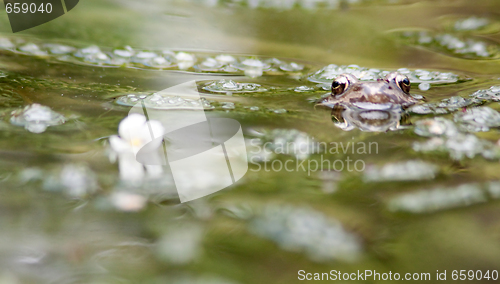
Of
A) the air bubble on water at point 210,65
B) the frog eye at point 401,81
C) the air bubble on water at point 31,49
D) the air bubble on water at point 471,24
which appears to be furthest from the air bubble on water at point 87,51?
the air bubble on water at point 471,24

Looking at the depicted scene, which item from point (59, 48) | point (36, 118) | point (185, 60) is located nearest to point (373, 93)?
point (185, 60)

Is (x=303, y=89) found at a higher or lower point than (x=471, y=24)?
lower

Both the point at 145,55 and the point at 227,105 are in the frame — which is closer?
the point at 227,105

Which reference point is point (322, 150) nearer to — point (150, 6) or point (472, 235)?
point (472, 235)

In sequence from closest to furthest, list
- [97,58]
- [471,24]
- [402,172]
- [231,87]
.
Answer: [402,172] → [231,87] → [97,58] → [471,24]

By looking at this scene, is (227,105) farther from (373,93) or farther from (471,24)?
(471,24)

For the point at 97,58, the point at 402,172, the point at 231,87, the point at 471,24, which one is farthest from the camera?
the point at 471,24

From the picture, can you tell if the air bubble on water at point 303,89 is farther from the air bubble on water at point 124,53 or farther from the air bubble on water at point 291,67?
the air bubble on water at point 124,53
